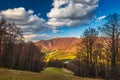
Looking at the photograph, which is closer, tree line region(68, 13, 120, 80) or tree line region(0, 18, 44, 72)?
tree line region(68, 13, 120, 80)

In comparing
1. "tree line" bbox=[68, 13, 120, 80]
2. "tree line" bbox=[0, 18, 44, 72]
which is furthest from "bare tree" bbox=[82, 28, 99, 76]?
"tree line" bbox=[0, 18, 44, 72]

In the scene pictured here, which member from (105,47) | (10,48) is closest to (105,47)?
(105,47)

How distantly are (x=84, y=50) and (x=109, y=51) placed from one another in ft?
37.9

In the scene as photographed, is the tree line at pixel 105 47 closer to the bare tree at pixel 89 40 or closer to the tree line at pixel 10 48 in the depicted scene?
the bare tree at pixel 89 40

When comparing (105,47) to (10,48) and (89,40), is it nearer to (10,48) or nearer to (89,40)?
(89,40)

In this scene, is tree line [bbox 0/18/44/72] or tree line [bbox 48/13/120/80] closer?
tree line [bbox 48/13/120/80]

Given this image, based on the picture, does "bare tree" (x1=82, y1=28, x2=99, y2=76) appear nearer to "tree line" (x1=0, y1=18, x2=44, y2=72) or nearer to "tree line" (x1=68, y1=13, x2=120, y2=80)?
"tree line" (x1=68, y1=13, x2=120, y2=80)

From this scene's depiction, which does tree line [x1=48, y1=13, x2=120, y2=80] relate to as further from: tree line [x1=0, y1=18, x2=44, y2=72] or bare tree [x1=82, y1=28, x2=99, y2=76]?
tree line [x1=0, y1=18, x2=44, y2=72]

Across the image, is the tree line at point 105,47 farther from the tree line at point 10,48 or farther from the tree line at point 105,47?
the tree line at point 10,48

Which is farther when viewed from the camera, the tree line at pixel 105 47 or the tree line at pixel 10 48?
the tree line at pixel 10 48

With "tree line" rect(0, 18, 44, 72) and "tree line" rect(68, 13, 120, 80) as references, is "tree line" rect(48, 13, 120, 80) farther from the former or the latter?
"tree line" rect(0, 18, 44, 72)

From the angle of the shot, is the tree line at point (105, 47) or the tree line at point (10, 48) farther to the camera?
the tree line at point (10, 48)

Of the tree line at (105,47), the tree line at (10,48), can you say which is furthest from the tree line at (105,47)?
the tree line at (10,48)

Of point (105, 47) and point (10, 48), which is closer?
point (105, 47)
